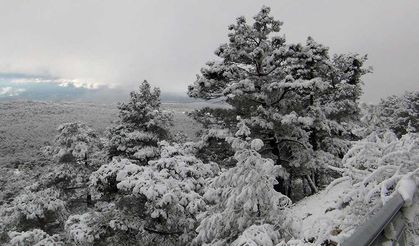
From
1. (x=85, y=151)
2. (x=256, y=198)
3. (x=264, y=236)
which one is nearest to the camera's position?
(x=264, y=236)

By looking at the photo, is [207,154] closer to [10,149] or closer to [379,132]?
[379,132]

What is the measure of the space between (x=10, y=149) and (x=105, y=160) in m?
60.6

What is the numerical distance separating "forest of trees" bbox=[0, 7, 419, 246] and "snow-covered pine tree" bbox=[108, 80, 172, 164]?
77 mm

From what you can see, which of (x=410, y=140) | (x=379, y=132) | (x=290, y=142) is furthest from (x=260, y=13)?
(x=410, y=140)

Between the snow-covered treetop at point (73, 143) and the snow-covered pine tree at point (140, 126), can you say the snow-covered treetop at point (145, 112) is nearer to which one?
the snow-covered pine tree at point (140, 126)

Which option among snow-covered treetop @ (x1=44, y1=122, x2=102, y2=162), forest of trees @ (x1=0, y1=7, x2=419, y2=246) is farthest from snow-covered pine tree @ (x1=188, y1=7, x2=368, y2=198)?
snow-covered treetop @ (x1=44, y1=122, x2=102, y2=162)

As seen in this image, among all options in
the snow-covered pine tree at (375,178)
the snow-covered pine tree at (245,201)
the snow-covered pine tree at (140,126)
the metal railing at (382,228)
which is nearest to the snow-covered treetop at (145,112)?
the snow-covered pine tree at (140,126)

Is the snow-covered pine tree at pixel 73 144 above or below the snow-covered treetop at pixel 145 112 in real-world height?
below

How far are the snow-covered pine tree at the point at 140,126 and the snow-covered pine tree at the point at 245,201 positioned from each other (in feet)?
53.9

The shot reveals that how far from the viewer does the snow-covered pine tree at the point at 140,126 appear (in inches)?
950

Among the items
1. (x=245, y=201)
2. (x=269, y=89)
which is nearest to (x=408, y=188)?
(x=245, y=201)

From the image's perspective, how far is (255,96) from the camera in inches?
778

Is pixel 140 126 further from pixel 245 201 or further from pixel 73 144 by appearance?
pixel 245 201

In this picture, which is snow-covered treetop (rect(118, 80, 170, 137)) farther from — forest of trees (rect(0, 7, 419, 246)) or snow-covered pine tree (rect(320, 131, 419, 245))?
snow-covered pine tree (rect(320, 131, 419, 245))
